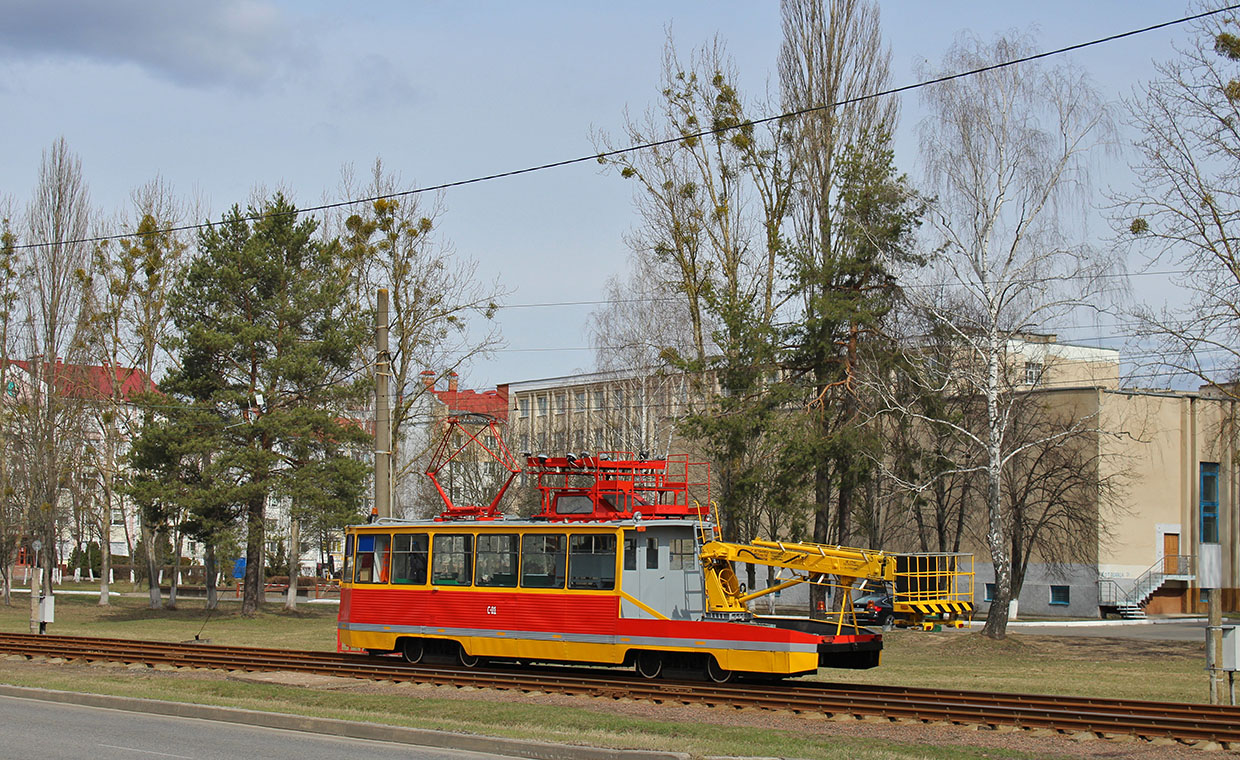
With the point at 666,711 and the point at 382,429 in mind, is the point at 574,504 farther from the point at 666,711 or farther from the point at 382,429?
the point at 382,429

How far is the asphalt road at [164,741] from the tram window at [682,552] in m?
6.74

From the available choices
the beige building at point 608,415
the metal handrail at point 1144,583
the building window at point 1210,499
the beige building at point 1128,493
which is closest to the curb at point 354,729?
the beige building at point 608,415

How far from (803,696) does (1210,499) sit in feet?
138

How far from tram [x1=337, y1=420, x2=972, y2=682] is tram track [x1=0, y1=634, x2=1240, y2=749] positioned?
0.43 metres

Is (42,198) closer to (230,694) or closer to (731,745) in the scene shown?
(230,694)

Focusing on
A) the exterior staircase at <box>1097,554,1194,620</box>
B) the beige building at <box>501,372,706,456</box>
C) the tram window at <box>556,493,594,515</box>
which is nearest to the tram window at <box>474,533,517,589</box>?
the tram window at <box>556,493,594,515</box>

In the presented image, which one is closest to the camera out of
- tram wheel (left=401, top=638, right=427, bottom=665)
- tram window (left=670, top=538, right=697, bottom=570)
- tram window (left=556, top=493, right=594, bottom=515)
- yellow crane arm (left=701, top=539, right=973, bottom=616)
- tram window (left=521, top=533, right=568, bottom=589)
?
yellow crane arm (left=701, top=539, right=973, bottom=616)

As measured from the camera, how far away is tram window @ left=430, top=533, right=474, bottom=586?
1998 centimetres

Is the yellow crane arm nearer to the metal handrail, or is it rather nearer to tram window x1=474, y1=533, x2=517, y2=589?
tram window x1=474, y1=533, x2=517, y2=589

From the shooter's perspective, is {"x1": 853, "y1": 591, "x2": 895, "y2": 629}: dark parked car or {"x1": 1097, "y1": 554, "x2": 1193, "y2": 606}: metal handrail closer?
{"x1": 853, "y1": 591, "x2": 895, "y2": 629}: dark parked car

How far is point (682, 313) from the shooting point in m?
47.8

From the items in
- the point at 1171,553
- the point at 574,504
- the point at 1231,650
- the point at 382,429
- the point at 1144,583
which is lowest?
Answer: the point at 1144,583

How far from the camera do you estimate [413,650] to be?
20.9 meters

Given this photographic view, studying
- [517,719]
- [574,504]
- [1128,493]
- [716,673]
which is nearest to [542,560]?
[574,504]
